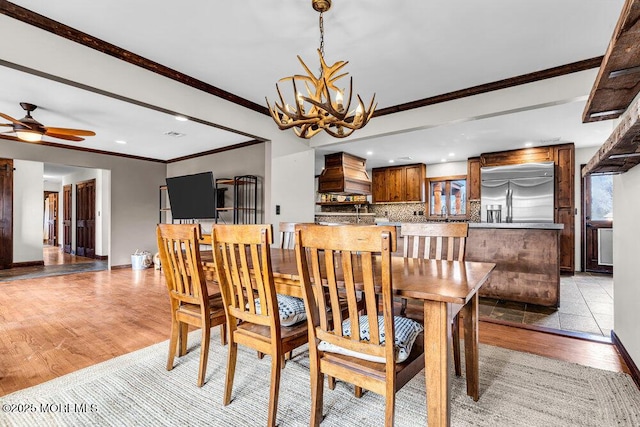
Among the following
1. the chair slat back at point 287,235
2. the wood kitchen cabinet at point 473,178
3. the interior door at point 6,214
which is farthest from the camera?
the wood kitchen cabinet at point 473,178

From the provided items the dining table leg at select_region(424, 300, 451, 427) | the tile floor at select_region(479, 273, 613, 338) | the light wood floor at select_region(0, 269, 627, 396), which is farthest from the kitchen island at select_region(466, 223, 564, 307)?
the dining table leg at select_region(424, 300, 451, 427)

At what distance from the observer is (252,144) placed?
16.8 ft

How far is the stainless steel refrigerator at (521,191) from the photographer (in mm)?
5691

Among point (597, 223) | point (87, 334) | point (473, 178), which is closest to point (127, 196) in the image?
point (87, 334)

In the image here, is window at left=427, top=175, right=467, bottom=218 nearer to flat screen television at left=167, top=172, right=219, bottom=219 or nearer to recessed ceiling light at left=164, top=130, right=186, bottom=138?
flat screen television at left=167, top=172, right=219, bottom=219

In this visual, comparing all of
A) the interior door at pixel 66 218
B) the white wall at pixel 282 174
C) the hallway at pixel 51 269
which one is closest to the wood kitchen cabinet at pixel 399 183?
the white wall at pixel 282 174

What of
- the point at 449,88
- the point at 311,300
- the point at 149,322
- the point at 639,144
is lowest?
the point at 149,322

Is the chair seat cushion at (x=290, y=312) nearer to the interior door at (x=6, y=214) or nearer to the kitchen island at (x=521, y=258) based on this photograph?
the kitchen island at (x=521, y=258)

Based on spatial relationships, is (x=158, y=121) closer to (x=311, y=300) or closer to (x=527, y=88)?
(x=311, y=300)

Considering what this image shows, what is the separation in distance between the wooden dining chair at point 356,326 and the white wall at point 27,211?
7753 millimetres

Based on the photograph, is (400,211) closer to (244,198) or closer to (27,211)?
(244,198)

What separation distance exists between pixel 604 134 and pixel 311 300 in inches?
238

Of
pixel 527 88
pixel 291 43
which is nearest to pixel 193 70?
pixel 291 43

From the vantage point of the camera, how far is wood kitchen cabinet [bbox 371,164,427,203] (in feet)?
23.5
